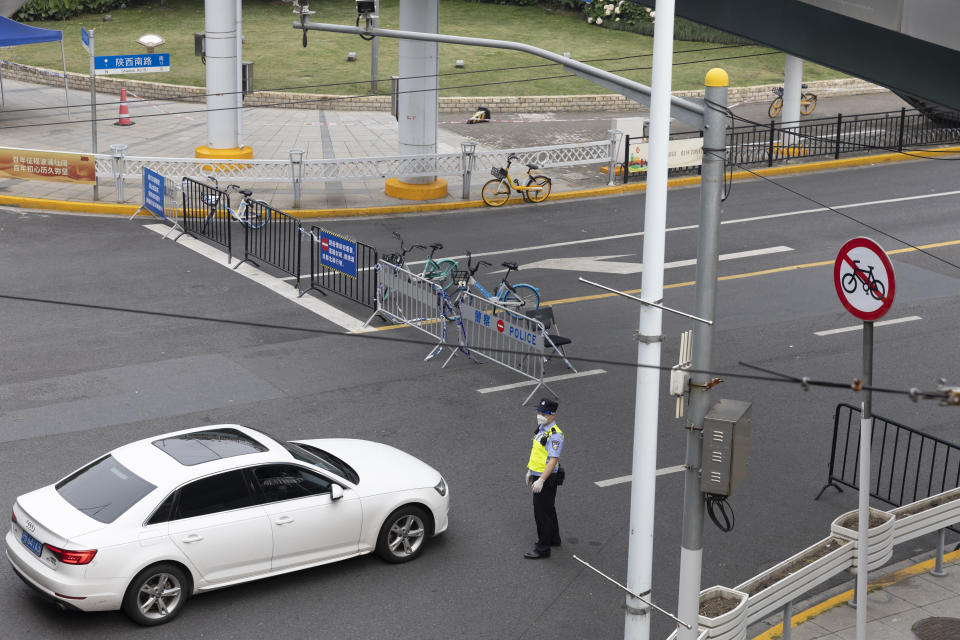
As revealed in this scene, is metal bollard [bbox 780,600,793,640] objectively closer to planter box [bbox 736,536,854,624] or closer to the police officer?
planter box [bbox 736,536,854,624]

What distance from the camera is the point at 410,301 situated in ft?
57.8

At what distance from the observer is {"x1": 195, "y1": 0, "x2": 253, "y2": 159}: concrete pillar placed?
2589 centimetres

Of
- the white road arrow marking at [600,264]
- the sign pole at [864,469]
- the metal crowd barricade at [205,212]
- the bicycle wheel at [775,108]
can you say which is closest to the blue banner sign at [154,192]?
the metal crowd barricade at [205,212]

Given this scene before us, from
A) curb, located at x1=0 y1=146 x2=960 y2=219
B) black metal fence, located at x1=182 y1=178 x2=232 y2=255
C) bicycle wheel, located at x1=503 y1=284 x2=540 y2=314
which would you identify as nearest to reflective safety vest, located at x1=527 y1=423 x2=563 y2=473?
bicycle wheel, located at x1=503 y1=284 x2=540 y2=314

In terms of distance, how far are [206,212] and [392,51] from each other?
22709mm

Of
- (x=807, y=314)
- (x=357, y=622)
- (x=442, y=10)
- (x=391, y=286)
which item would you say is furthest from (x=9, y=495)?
(x=442, y=10)

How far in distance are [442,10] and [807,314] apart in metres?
35.9

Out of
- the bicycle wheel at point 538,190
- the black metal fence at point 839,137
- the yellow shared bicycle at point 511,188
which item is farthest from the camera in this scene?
the black metal fence at point 839,137

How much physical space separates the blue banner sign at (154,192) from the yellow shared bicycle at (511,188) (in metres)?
6.78

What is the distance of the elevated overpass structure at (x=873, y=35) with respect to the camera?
1131 cm

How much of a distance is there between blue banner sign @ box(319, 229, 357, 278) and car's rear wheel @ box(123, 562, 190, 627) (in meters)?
8.54

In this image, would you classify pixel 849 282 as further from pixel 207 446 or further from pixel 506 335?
pixel 506 335

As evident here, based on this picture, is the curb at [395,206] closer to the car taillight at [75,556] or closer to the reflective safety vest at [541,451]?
the reflective safety vest at [541,451]

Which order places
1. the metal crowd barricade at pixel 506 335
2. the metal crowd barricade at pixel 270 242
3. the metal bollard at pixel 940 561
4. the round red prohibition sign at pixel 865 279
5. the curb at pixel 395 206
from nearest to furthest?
the round red prohibition sign at pixel 865 279 < the metal bollard at pixel 940 561 < the metal crowd barricade at pixel 506 335 < the metal crowd barricade at pixel 270 242 < the curb at pixel 395 206
